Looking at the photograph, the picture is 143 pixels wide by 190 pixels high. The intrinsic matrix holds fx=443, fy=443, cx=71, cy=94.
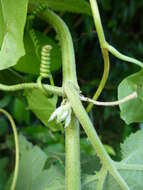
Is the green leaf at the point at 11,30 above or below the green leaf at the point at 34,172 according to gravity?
above

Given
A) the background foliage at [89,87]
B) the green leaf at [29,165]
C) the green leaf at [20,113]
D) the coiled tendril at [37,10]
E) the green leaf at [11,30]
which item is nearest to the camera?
the green leaf at [11,30]

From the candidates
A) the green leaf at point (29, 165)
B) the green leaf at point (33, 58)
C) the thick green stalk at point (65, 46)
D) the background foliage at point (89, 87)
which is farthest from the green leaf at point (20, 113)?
the thick green stalk at point (65, 46)

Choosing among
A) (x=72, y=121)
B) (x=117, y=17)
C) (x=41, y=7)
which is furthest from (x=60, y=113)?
(x=117, y=17)

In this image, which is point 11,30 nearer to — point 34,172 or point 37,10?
point 37,10

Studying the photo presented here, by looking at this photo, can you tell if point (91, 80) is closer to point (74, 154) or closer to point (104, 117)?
point (104, 117)

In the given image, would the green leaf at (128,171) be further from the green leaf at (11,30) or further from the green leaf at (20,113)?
the green leaf at (20,113)

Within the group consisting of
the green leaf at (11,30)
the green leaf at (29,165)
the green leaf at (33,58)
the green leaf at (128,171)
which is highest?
the green leaf at (11,30)

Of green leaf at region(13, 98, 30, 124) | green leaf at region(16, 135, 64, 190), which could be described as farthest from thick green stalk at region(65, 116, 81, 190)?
green leaf at region(13, 98, 30, 124)
